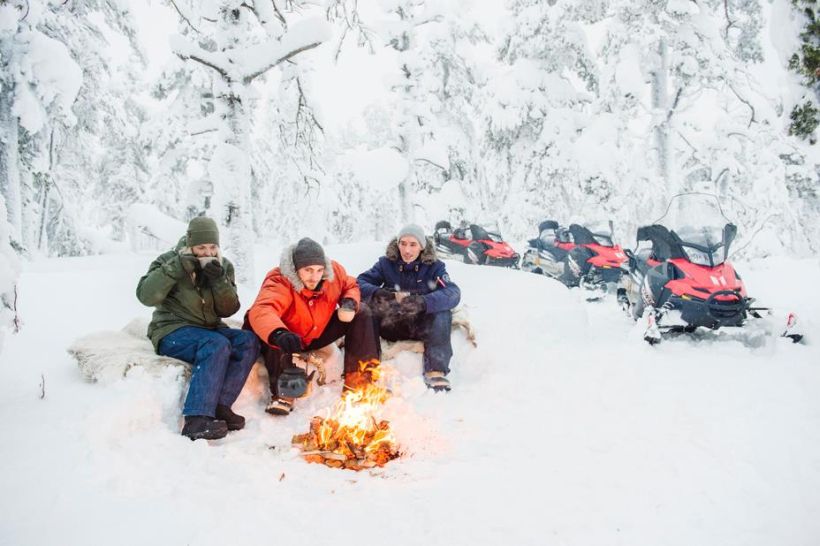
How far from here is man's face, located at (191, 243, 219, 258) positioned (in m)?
3.91

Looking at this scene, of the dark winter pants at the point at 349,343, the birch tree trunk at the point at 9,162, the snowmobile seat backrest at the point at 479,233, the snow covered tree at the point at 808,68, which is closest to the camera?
the dark winter pants at the point at 349,343

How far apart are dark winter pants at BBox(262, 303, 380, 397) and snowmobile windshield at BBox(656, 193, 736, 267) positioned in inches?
157

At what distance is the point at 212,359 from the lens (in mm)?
3479

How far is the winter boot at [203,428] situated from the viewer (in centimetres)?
320

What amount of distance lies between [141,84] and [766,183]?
25.8m

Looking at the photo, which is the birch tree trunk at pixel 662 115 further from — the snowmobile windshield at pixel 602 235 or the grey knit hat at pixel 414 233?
the grey knit hat at pixel 414 233

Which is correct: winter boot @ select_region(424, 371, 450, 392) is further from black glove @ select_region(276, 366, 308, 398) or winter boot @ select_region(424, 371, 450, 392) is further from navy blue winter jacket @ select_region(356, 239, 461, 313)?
black glove @ select_region(276, 366, 308, 398)

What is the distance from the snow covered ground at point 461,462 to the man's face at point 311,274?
96 centimetres

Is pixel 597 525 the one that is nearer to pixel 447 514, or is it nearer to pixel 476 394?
pixel 447 514

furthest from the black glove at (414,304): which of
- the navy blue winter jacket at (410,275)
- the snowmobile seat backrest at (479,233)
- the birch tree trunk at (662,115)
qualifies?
the birch tree trunk at (662,115)

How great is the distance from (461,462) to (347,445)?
714mm

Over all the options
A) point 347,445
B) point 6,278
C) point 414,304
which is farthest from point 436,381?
point 6,278

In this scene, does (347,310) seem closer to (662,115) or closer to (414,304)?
(414,304)

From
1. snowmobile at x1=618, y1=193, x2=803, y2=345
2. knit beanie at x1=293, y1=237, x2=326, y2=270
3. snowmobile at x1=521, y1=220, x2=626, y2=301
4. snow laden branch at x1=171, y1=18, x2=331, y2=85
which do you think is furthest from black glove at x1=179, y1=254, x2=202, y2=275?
snowmobile at x1=521, y1=220, x2=626, y2=301
